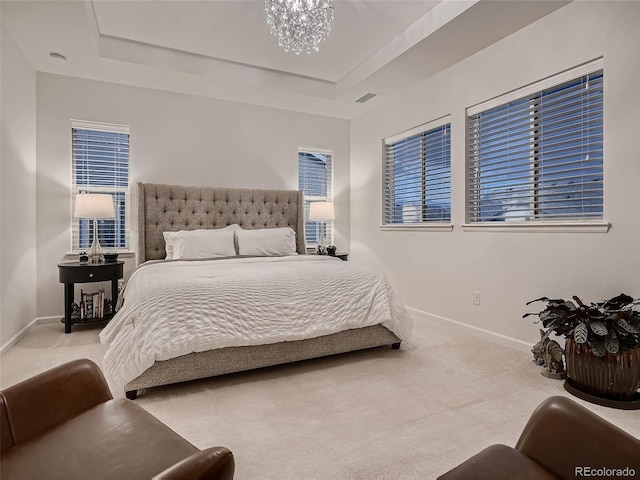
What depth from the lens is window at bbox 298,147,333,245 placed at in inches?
208

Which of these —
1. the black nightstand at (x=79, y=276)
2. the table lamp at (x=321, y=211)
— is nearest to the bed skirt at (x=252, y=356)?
the black nightstand at (x=79, y=276)

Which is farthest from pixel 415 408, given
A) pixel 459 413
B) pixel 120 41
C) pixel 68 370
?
pixel 120 41

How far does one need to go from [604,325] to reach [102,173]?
15.6 ft

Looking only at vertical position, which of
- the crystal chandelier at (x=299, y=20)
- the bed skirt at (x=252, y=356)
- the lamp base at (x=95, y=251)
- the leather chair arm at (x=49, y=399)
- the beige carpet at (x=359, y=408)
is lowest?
the beige carpet at (x=359, y=408)

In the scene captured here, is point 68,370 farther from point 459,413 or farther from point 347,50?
point 347,50

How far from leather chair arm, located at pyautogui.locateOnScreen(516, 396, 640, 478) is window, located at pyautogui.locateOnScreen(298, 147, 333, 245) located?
4256 mm

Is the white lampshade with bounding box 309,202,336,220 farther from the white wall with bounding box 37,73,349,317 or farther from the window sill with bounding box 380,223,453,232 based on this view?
the window sill with bounding box 380,223,453,232

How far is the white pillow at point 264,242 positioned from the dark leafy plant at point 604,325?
9.12ft

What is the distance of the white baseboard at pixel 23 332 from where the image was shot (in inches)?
116

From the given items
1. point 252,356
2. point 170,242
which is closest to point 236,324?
point 252,356

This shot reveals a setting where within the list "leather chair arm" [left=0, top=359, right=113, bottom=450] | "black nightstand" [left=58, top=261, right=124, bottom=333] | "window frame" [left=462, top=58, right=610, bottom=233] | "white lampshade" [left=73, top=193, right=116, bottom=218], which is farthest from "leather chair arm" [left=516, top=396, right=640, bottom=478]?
"white lampshade" [left=73, top=193, right=116, bottom=218]

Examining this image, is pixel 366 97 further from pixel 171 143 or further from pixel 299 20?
pixel 171 143

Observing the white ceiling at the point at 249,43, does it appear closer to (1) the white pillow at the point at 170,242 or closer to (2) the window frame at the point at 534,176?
(2) the window frame at the point at 534,176

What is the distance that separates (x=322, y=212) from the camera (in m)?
4.84
